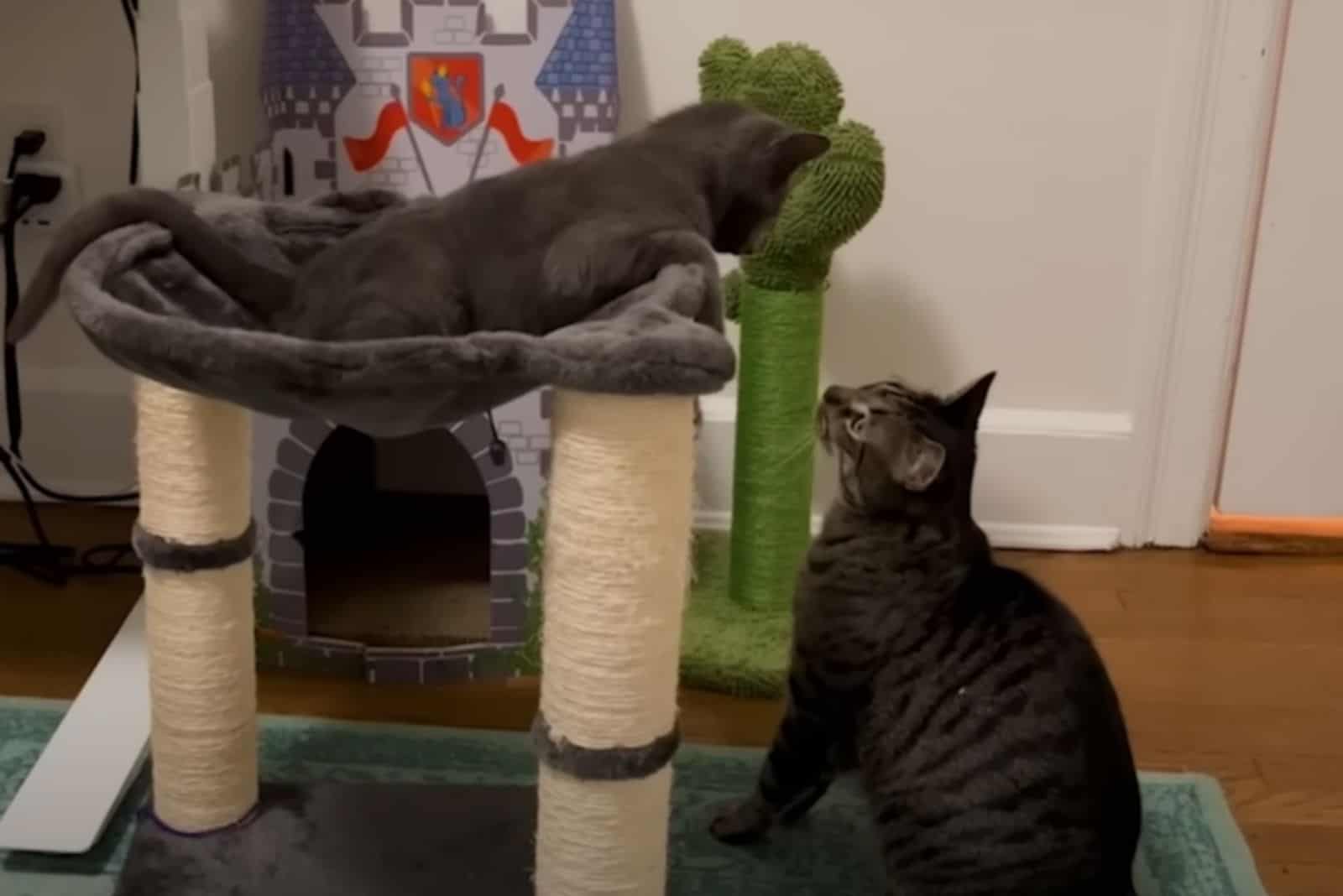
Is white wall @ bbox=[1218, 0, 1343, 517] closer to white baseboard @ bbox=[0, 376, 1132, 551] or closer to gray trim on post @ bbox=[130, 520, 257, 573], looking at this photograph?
white baseboard @ bbox=[0, 376, 1132, 551]

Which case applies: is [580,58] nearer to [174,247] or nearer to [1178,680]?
[174,247]

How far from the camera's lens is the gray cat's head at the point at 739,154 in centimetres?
134

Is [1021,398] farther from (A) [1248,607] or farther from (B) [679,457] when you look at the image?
(B) [679,457]

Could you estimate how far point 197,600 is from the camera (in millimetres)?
1360

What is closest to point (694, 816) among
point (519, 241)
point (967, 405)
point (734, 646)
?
point (734, 646)

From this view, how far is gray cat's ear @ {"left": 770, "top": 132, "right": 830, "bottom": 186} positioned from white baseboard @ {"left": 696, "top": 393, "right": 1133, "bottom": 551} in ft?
2.52

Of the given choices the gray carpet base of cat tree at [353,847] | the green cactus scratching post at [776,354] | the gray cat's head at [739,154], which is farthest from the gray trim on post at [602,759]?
the green cactus scratching post at [776,354]

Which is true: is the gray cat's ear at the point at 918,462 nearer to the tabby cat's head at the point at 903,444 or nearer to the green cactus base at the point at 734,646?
the tabby cat's head at the point at 903,444

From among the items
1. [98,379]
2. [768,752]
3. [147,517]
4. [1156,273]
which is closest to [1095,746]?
[768,752]

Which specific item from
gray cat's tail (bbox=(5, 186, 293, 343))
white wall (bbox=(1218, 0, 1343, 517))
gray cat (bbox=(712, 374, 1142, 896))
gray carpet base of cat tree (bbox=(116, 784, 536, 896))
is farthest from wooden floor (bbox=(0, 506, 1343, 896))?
gray cat's tail (bbox=(5, 186, 293, 343))

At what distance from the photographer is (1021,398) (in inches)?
84.0

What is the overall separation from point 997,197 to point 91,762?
1.26m

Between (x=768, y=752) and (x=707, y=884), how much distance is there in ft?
0.44

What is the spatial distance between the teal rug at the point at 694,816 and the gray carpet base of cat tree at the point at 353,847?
0.08 m
